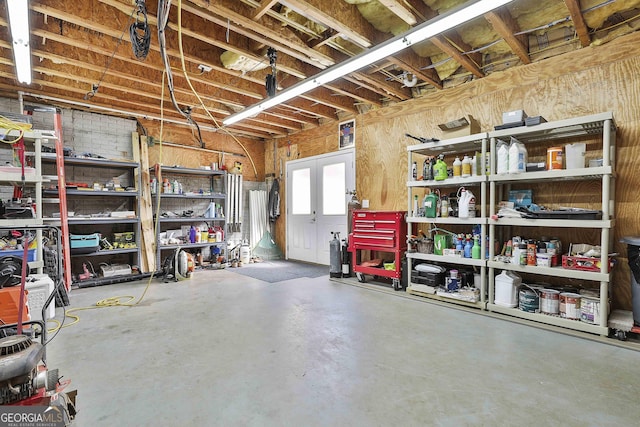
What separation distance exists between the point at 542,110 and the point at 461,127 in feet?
2.84

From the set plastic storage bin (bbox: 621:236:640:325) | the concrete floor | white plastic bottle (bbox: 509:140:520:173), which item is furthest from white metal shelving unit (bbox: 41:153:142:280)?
plastic storage bin (bbox: 621:236:640:325)

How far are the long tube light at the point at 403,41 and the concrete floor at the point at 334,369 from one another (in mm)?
2659

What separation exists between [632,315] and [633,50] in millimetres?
2525

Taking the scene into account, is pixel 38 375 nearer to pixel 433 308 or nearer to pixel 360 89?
pixel 433 308

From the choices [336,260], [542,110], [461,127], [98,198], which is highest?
[542,110]

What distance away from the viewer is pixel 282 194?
24.6ft

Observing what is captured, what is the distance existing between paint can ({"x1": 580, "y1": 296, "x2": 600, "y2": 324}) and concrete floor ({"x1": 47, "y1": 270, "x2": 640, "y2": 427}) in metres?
0.27

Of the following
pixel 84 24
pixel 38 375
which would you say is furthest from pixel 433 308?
pixel 84 24

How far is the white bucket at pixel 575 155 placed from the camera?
3.04m

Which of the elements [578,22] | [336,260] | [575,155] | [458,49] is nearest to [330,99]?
[458,49]

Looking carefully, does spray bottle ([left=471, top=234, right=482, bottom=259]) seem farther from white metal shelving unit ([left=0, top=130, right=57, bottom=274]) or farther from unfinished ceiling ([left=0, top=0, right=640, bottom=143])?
white metal shelving unit ([left=0, top=130, right=57, bottom=274])

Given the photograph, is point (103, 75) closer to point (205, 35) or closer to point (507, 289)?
point (205, 35)

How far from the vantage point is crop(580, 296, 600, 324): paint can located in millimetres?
2848

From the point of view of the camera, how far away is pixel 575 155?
3074 mm
